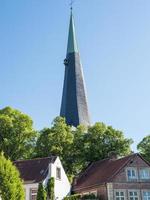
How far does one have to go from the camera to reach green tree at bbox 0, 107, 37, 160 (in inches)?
2295

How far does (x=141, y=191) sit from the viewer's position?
4800 cm

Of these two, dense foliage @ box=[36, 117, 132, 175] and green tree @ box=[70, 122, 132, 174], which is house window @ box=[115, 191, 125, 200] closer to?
green tree @ box=[70, 122, 132, 174]

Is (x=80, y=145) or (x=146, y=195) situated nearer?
(x=146, y=195)

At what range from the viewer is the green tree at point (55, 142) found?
5706 centimetres

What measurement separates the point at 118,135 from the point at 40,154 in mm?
11558

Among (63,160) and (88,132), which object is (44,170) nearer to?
(63,160)

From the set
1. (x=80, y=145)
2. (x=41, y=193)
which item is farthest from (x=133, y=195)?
(x=80, y=145)

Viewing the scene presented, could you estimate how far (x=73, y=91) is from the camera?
331 ft

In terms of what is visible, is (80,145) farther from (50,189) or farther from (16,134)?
(50,189)

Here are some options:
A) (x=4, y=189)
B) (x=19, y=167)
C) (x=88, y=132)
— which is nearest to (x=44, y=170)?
(x=19, y=167)

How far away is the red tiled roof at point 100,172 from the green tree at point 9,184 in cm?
1046

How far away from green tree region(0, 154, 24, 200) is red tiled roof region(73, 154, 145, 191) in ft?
34.3

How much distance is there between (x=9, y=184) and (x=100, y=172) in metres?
13.9

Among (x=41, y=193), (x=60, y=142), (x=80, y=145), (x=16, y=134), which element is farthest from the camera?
(x=16, y=134)
